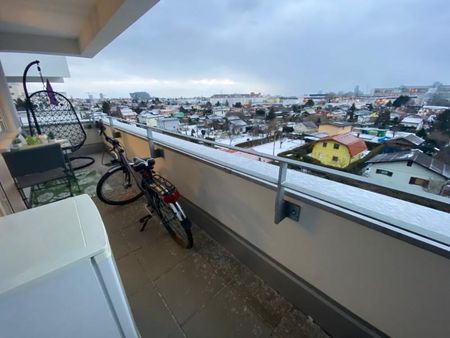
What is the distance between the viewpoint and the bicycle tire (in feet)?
5.61

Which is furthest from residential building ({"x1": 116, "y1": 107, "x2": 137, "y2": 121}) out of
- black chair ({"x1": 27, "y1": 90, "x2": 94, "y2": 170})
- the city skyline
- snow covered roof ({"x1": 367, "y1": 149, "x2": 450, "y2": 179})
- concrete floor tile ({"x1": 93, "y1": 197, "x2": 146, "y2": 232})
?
snow covered roof ({"x1": 367, "y1": 149, "x2": 450, "y2": 179})

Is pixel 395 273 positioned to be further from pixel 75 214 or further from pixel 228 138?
pixel 75 214

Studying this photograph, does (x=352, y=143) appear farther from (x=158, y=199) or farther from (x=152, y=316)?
(x=158, y=199)

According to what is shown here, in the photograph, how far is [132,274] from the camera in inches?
62.0

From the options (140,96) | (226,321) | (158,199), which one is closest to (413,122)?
(226,321)

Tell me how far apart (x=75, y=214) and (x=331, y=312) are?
144 centimetres

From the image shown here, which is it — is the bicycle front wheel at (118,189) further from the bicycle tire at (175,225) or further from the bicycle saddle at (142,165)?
the bicycle tire at (175,225)

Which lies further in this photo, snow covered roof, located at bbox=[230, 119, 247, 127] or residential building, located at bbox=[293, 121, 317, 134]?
snow covered roof, located at bbox=[230, 119, 247, 127]

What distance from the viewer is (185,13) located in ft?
6.96

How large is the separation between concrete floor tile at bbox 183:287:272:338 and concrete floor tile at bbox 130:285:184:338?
100 millimetres

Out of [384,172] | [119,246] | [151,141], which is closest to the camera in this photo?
[384,172]

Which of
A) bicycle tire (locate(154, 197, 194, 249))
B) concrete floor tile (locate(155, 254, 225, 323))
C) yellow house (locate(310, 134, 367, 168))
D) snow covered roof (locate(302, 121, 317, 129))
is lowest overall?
concrete floor tile (locate(155, 254, 225, 323))

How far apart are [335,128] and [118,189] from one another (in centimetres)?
297

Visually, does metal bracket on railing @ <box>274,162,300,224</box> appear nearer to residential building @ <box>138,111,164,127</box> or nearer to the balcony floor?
the balcony floor
